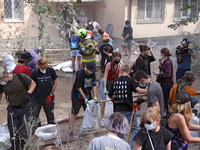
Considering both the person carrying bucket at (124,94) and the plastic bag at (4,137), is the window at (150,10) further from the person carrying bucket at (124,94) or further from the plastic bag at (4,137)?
the plastic bag at (4,137)

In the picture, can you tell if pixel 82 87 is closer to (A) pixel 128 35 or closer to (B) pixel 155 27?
(A) pixel 128 35

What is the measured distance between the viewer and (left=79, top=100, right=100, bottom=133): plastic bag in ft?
15.9

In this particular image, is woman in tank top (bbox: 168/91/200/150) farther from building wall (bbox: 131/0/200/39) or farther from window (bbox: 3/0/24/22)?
window (bbox: 3/0/24/22)

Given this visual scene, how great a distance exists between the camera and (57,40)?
444 inches

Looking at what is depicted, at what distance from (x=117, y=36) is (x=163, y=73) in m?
9.42

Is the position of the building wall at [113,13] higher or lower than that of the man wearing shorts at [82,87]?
higher

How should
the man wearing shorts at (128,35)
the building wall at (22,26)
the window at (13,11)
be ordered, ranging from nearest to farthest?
the man wearing shorts at (128,35), the building wall at (22,26), the window at (13,11)

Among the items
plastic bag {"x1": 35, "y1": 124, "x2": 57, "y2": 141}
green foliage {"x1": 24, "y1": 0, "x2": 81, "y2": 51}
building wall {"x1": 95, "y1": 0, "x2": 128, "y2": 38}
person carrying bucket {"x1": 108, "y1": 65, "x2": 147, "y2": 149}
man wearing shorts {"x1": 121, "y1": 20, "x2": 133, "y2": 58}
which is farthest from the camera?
building wall {"x1": 95, "y1": 0, "x2": 128, "y2": 38}

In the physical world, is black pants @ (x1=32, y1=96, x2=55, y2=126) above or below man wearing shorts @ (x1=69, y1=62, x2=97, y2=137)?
below

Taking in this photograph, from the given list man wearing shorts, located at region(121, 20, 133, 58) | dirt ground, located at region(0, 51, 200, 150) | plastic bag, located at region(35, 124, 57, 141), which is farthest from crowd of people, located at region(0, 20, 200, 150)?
man wearing shorts, located at region(121, 20, 133, 58)

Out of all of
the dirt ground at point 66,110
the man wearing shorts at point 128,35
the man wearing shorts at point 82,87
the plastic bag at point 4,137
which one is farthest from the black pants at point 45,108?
the man wearing shorts at point 128,35

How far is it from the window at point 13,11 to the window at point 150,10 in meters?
6.85

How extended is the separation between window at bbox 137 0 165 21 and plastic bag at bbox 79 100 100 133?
398 inches

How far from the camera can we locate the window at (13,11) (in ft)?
43.8
